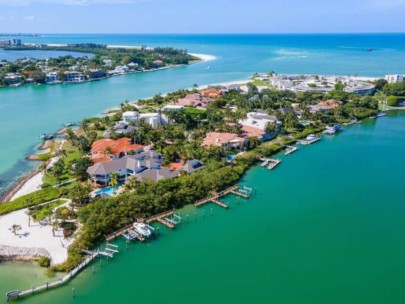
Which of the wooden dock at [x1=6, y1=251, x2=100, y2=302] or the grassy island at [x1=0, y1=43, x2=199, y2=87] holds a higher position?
the grassy island at [x1=0, y1=43, x2=199, y2=87]

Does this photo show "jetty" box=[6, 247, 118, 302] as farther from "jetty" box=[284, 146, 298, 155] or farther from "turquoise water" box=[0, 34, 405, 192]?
"jetty" box=[284, 146, 298, 155]

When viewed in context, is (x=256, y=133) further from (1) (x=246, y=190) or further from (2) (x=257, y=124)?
(1) (x=246, y=190)

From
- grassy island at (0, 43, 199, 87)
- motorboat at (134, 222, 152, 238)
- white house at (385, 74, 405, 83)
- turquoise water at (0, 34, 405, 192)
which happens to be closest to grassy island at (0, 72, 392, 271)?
motorboat at (134, 222, 152, 238)

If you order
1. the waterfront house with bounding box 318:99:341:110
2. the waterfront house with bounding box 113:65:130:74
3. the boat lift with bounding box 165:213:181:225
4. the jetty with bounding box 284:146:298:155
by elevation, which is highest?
the waterfront house with bounding box 113:65:130:74

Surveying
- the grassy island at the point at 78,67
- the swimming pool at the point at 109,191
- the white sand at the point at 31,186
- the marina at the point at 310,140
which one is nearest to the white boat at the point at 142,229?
the swimming pool at the point at 109,191

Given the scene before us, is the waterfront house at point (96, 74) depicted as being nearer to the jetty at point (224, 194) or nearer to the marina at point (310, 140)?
the marina at point (310, 140)

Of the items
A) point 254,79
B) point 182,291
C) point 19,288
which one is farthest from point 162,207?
point 254,79
